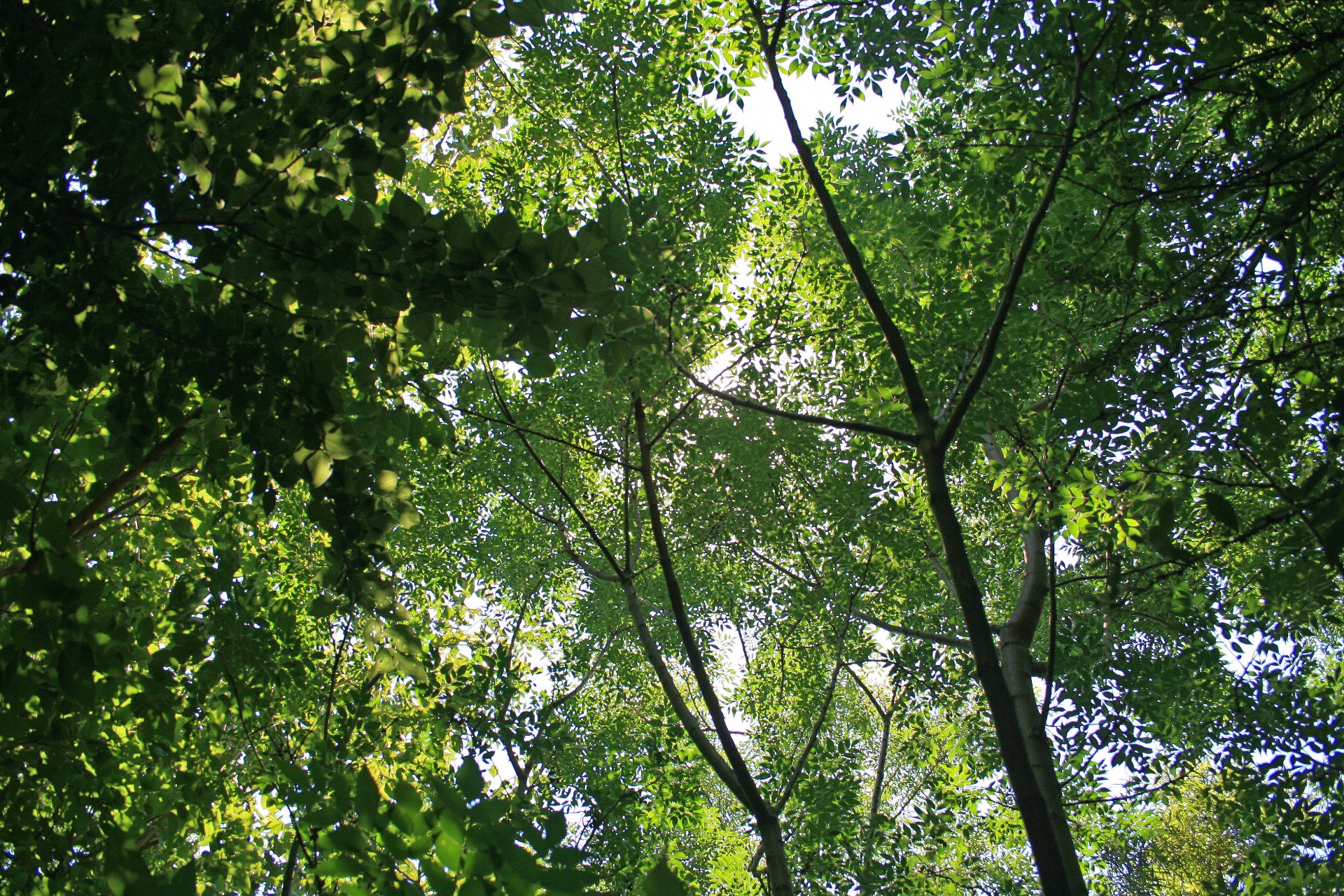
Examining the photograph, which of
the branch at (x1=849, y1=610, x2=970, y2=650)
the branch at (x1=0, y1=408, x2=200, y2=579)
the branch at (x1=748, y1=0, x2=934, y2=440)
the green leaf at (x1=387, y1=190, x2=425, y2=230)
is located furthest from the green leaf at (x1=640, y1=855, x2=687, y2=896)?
the branch at (x1=849, y1=610, x2=970, y2=650)

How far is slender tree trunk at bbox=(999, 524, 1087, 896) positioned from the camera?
4.04m

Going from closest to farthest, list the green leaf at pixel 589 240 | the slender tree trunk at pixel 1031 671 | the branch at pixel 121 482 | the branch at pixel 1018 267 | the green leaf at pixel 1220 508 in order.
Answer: the green leaf at pixel 589 240, the green leaf at pixel 1220 508, the branch at pixel 121 482, the branch at pixel 1018 267, the slender tree trunk at pixel 1031 671

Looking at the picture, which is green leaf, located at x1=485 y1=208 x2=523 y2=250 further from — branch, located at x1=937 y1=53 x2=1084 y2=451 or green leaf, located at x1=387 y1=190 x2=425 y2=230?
branch, located at x1=937 y1=53 x2=1084 y2=451

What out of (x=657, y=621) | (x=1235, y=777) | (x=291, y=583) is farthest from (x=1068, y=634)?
(x=291, y=583)

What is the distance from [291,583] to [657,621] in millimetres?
3996

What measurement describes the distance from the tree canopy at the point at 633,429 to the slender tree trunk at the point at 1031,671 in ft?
0.21

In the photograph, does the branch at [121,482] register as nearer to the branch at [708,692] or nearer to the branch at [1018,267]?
the branch at [708,692]

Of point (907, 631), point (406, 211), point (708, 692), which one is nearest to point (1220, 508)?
point (406, 211)

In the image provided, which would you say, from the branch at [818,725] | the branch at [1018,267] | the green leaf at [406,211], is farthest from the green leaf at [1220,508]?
the branch at [818,725]

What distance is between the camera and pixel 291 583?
623 centimetres

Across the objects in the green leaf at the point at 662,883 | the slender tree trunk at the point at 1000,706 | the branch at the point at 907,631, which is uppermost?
the branch at the point at 907,631

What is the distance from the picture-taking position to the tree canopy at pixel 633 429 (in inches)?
58.0

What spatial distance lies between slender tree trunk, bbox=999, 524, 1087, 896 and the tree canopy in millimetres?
64

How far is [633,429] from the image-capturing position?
17.9 ft
